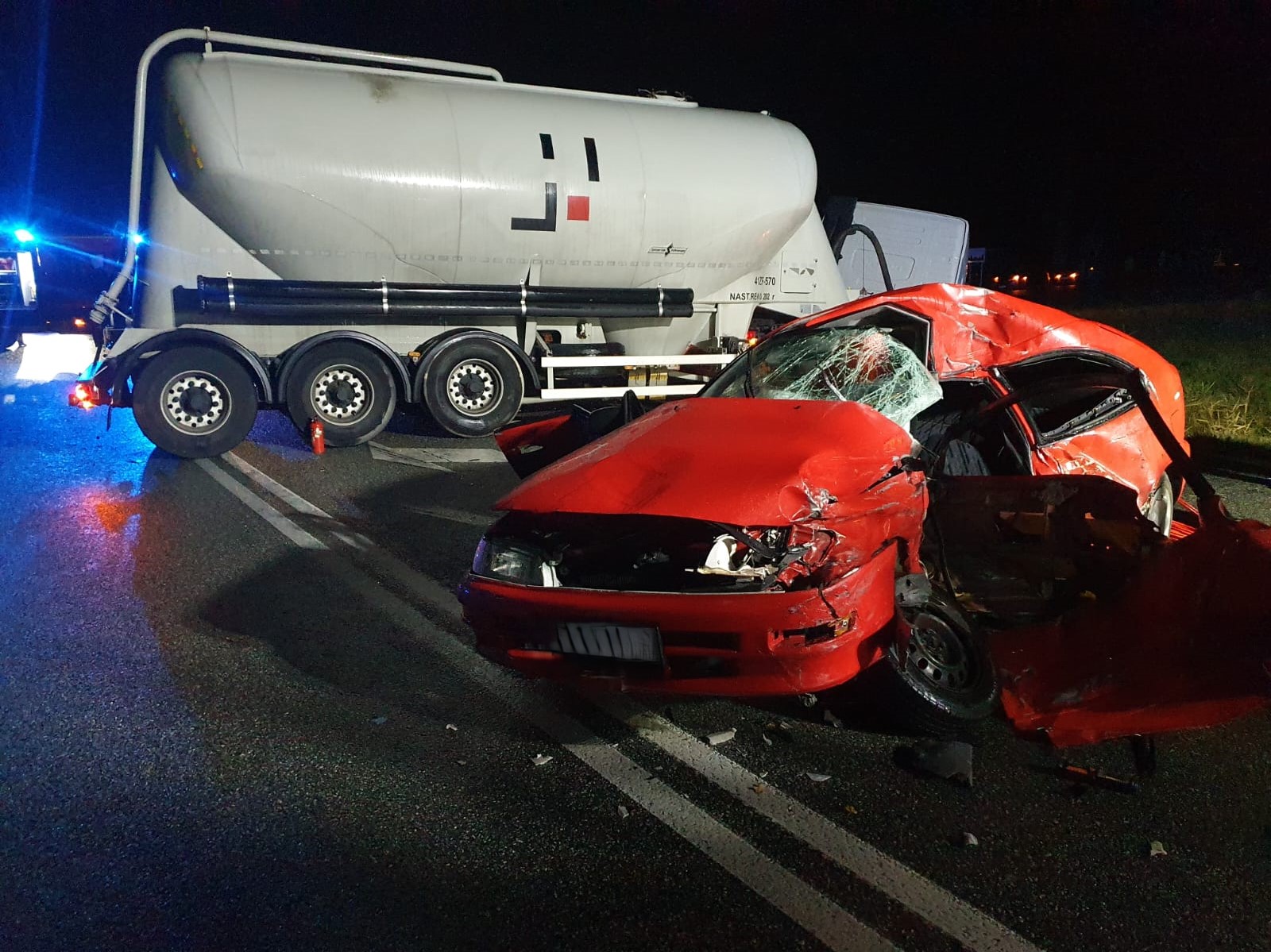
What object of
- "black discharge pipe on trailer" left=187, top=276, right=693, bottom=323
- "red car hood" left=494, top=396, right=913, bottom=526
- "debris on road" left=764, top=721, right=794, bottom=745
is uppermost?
"black discharge pipe on trailer" left=187, top=276, right=693, bottom=323

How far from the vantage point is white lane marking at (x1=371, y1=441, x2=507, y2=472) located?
7570mm

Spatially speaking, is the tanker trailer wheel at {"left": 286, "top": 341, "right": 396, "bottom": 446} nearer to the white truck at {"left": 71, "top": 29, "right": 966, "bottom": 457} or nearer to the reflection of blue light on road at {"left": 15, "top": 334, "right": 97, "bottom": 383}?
the white truck at {"left": 71, "top": 29, "right": 966, "bottom": 457}

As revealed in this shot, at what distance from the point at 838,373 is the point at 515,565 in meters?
1.90

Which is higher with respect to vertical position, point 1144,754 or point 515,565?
point 515,565

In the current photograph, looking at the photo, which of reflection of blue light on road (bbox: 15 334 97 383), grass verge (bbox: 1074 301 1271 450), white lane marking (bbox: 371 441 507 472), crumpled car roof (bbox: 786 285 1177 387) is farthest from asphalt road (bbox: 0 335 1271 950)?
reflection of blue light on road (bbox: 15 334 97 383)

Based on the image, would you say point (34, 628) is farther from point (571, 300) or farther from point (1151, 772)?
point (571, 300)

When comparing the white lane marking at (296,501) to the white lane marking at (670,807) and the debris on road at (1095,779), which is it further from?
the debris on road at (1095,779)

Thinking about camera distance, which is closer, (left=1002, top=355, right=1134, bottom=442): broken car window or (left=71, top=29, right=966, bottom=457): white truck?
(left=1002, top=355, right=1134, bottom=442): broken car window

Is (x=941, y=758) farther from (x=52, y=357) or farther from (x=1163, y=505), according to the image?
(x=52, y=357)

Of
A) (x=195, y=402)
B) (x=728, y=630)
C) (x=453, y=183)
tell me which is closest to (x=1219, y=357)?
(x=453, y=183)

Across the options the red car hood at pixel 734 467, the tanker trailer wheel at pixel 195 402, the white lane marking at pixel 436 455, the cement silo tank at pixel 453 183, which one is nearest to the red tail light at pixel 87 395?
the tanker trailer wheel at pixel 195 402

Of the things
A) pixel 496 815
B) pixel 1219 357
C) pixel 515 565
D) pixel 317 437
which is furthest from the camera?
pixel 1219 357

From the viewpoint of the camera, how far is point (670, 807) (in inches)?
105

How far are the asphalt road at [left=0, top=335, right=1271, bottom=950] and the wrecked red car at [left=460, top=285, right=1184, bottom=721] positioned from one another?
14.7 inches
